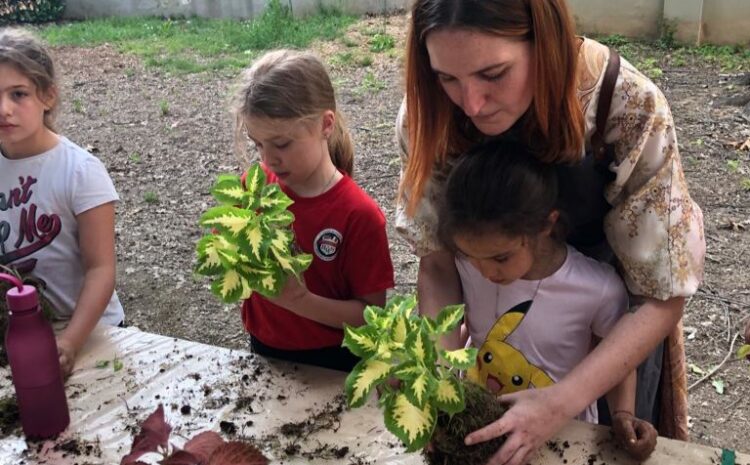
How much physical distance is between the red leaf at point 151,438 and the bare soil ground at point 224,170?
2.09 m

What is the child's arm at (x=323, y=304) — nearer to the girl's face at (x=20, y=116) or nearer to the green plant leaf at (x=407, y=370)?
the green plant leaf at (x=407, y=370)

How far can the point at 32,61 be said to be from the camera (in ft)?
6.99

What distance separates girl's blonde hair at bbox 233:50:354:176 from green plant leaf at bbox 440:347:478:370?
2.83ft

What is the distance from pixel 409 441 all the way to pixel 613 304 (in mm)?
652

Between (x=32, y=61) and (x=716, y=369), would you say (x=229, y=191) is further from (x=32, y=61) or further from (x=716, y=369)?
(x=716, y=369)

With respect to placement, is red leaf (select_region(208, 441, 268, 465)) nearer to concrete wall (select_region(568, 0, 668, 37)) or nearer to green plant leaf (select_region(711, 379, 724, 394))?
green plant leaf (select_region(711, 379, 724, 394))

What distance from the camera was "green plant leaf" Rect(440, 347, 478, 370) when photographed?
1.20m

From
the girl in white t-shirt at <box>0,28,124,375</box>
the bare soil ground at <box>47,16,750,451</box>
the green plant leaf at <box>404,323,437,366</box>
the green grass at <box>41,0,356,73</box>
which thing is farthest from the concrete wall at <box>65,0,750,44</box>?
the green plant leaf at <box>404,323,437,366</box>

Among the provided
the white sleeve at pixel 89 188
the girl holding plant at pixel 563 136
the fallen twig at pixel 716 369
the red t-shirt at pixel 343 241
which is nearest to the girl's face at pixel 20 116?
the white sleeve at pixel 89 188

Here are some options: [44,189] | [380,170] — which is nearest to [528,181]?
[44,189]

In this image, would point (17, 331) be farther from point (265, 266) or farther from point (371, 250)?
point (371, 250)

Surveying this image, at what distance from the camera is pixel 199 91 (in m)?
7.21

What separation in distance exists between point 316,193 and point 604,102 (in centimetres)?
75

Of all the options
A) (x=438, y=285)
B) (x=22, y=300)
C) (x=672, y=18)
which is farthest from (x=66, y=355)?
(x=672, y=18)
